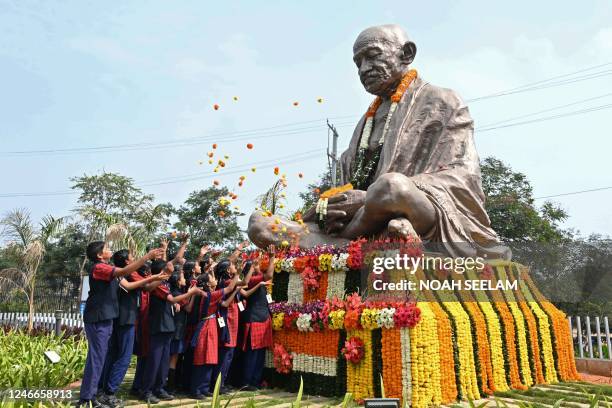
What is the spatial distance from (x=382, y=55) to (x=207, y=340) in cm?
398

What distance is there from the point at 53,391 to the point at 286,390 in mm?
2214

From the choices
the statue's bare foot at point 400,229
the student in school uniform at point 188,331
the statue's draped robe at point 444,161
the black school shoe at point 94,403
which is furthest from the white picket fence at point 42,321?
the statue's bare foot at point 400,229

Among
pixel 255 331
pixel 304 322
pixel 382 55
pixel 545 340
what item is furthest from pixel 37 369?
pixel 545 340

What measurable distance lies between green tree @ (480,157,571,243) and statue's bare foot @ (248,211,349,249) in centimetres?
1253

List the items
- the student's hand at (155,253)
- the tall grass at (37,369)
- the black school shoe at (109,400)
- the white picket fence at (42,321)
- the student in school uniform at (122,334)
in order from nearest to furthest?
the student's hand at (155,253) → the black school shoe at (109,400) → the student in school uniform at (122,334) → the tall grass at (37,369) → the white picket fence at (42,321)

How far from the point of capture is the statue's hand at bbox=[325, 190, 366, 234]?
6.12 metres

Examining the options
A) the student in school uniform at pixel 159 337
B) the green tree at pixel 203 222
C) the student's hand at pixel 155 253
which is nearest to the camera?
the student's hand at pixel 155 253

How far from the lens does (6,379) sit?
5.55 metres

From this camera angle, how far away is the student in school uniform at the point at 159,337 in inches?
198

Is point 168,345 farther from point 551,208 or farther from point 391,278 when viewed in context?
point 551,208

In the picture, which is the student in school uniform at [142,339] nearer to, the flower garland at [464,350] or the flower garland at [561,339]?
the flower garland at [464,350]

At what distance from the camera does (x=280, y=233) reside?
A: 6.38 metres

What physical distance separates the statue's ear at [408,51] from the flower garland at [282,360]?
3888 millimetres

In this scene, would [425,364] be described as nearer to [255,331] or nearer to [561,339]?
[255,331]
